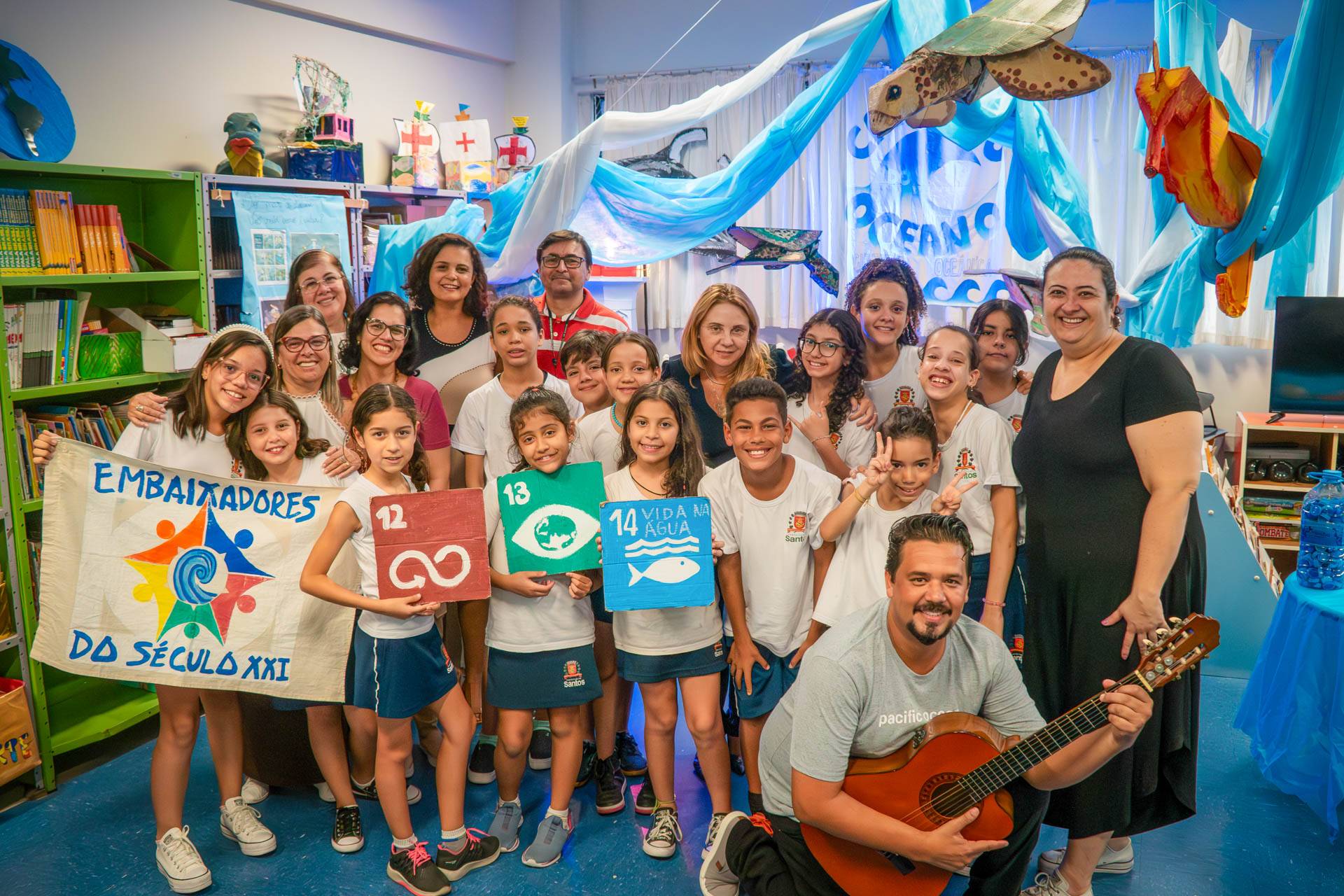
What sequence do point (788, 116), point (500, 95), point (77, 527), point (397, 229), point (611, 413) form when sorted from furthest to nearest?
point (500, 95), point (397, 229), point (788, 116), point (611, 413), point (77, 527)

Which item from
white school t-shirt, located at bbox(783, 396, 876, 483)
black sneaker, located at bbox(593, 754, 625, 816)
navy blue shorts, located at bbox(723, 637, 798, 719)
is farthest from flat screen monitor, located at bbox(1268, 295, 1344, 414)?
black sneaker, located at bbox(593, 754, 625, 816)

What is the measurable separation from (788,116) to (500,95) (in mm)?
3765

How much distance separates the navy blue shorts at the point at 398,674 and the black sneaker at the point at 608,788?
673 millimetres

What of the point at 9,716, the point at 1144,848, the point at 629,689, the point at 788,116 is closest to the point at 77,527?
the point at 9,716

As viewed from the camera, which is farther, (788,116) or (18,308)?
(788,116)

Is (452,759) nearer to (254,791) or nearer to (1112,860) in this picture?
(254,791)

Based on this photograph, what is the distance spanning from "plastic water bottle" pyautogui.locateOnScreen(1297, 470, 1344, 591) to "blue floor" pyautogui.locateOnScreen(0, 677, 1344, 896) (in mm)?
720

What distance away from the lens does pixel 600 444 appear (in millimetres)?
3193

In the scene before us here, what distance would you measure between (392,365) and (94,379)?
45.6 inches

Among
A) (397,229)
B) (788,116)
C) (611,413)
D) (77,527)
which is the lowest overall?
(77,527)

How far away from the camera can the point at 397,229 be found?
15.2 ft

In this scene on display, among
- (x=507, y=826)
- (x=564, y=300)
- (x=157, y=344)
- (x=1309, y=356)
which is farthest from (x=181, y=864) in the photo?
(x=1309, y=356)

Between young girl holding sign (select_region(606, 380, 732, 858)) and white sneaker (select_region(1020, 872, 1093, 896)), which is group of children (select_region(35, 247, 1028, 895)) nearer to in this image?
young girl holding sign (select_region(606, 380, 732, 858))

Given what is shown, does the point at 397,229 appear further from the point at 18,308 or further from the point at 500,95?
the point at 500,95
